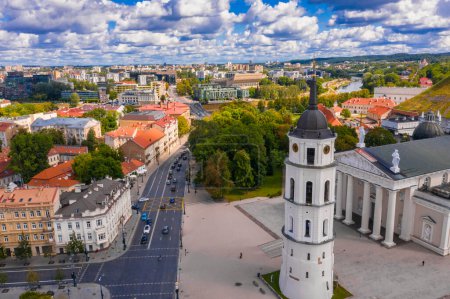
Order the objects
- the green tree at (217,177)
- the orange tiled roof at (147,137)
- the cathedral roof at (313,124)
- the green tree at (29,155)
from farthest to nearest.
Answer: the orange tiled roof at (147,137)
the green tree at (29,155)
the green tree at (217,177)
the cathedral roof at (313,124)

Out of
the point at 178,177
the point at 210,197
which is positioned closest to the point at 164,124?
the point at 178,177

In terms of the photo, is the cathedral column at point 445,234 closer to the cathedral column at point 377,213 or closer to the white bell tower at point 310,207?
the cathedral column at point 377,213

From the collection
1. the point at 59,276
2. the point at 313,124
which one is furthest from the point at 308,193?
the point at 59,276

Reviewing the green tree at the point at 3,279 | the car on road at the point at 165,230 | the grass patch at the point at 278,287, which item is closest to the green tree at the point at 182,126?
the car on road at the point at 165,230

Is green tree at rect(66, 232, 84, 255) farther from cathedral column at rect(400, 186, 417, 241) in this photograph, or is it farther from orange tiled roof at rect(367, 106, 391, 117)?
orange tiled roof at rect(367, 106, 391, 117)

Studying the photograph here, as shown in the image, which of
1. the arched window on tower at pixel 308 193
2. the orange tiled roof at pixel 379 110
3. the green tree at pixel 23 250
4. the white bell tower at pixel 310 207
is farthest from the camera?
the orange tiled roof at pixel 379 110
